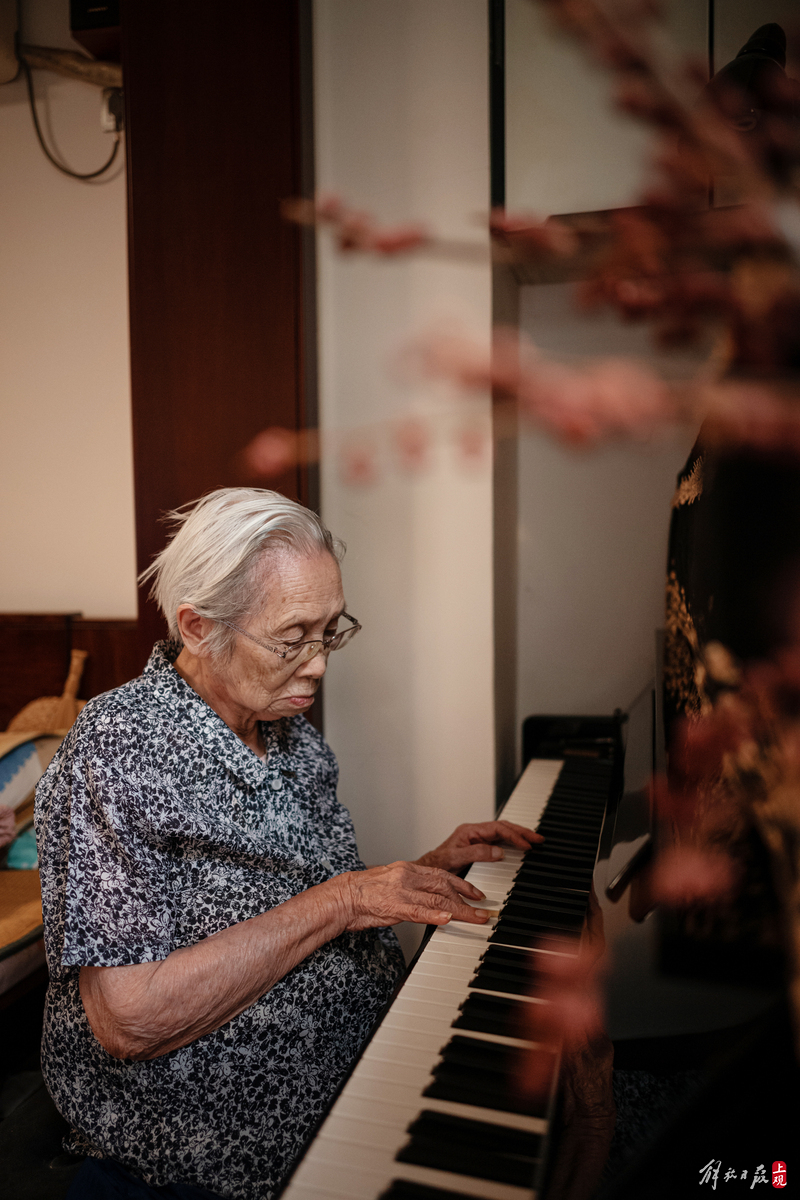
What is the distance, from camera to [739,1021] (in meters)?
0.63

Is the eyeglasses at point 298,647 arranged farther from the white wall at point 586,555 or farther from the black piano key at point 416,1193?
the white wall at point 586,555

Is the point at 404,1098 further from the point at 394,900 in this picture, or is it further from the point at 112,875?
the point at 112,875

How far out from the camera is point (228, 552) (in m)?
1.17

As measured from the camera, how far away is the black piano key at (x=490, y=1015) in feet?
2.85

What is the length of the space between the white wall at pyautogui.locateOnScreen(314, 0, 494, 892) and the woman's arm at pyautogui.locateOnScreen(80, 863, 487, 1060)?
34.1 inches

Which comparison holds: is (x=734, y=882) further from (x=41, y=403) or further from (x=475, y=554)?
(x=41, y=403)

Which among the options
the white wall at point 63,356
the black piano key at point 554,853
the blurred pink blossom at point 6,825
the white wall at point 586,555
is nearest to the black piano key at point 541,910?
the black piano key at point 554,853

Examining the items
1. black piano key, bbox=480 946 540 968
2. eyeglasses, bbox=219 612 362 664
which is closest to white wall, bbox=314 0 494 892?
eyeglasses, bbox=219 612 362 664

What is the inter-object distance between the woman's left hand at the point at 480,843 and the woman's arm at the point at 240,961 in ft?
0.68

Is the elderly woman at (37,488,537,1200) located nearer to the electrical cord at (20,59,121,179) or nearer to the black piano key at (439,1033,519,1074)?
the black piano key at (439,1033,519,1074)

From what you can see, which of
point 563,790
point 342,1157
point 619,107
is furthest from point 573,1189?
point 563,790

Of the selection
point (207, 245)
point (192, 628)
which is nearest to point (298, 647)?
point (192, 628)

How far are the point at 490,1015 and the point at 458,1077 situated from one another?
0.38 ft

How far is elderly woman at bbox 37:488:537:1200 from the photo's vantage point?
39.9 inches
